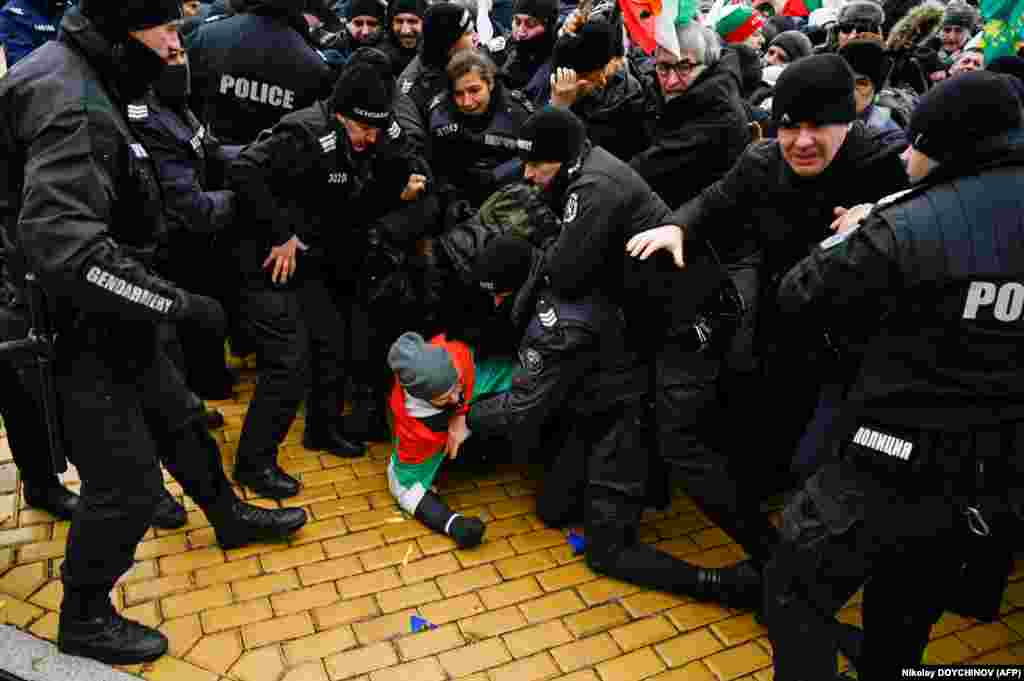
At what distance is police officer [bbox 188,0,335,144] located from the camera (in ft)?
15.3

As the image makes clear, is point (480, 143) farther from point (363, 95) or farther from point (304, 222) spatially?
point (304, 222)

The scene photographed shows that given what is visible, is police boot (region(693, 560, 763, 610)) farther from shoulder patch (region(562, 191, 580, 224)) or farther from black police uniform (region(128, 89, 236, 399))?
black police uniform (region(128, 89, 236, 399))

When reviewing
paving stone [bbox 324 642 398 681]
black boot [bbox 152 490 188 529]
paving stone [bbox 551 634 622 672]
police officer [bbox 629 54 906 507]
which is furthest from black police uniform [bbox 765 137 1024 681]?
Answer: black boot [bbox 152 490 188 529]

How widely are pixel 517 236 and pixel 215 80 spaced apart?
6.42 feet

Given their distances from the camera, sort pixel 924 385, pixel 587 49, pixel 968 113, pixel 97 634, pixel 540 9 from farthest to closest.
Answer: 1. pixel 540 9
2. pixel 587 49
3. pixel 97 634
4. pixel 924 385
5. pixel 968 113

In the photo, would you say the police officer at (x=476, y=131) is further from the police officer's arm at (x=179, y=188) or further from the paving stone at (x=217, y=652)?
the paving stone at (x=217, y=652)

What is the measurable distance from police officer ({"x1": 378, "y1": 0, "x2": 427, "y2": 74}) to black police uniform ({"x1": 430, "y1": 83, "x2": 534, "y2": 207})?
4.11 feet

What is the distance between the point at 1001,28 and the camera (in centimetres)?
493

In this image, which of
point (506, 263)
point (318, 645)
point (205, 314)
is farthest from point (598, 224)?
point (318, 645)

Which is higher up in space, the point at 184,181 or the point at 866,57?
the point at 866,57

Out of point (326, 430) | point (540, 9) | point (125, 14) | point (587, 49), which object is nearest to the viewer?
point (125, 14)

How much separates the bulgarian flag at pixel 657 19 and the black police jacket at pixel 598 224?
108 centimetres

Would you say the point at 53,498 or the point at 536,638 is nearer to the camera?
the point at 536,638

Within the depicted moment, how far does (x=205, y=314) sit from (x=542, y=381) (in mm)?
1525
